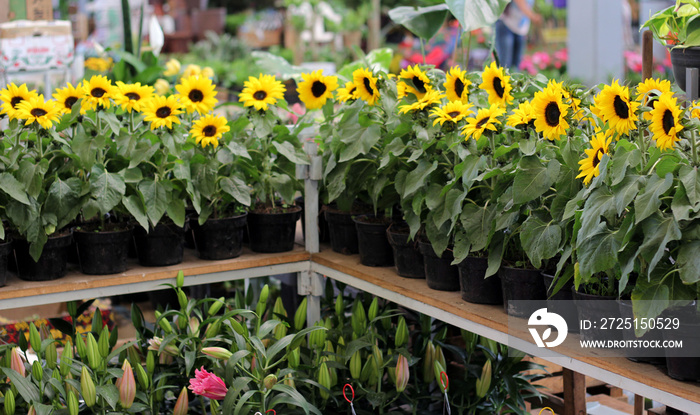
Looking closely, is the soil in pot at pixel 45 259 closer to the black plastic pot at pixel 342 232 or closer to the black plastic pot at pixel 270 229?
the black plastic pot at pixel 270 229

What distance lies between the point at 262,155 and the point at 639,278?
1.23 meters

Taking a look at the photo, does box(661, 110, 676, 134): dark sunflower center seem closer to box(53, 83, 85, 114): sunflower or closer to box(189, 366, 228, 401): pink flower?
box(189, 366, 228, 401): pink flower

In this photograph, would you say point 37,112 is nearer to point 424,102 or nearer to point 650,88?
point 424,102

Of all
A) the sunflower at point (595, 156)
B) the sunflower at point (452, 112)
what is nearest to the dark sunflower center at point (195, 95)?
the sunflower at point (452, 112)

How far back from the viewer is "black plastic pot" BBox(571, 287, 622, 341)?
1.44m

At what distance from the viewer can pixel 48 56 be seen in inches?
134

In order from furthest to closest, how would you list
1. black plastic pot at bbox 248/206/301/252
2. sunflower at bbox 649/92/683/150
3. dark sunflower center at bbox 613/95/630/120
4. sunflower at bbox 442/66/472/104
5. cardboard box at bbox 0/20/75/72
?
cardboard box at bbox 0/20/75/72
black plastic pot at bbox 248/206/301/252
sunflower at bbox 442/66/472/104
dark sunflower center at bbox 613/95/630/120
sunflower at bbox 649/92/683/150

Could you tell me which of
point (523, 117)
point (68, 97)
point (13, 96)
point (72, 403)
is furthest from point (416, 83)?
point (72, 403)

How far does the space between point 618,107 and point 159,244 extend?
130 cm

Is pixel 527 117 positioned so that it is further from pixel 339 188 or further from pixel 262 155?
pixel 262 155

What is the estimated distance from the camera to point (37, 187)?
6.23ft

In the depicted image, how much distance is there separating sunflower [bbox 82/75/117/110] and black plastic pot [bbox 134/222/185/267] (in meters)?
0.37

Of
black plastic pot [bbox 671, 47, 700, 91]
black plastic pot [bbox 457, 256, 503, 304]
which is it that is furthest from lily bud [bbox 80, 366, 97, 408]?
black plastic pot [bbox 671, 47, 700, 91]

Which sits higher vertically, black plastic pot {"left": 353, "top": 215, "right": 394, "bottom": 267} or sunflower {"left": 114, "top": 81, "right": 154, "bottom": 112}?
sunflower {"left": 114, "top": 81, "right": 154, "bottom": 112}
